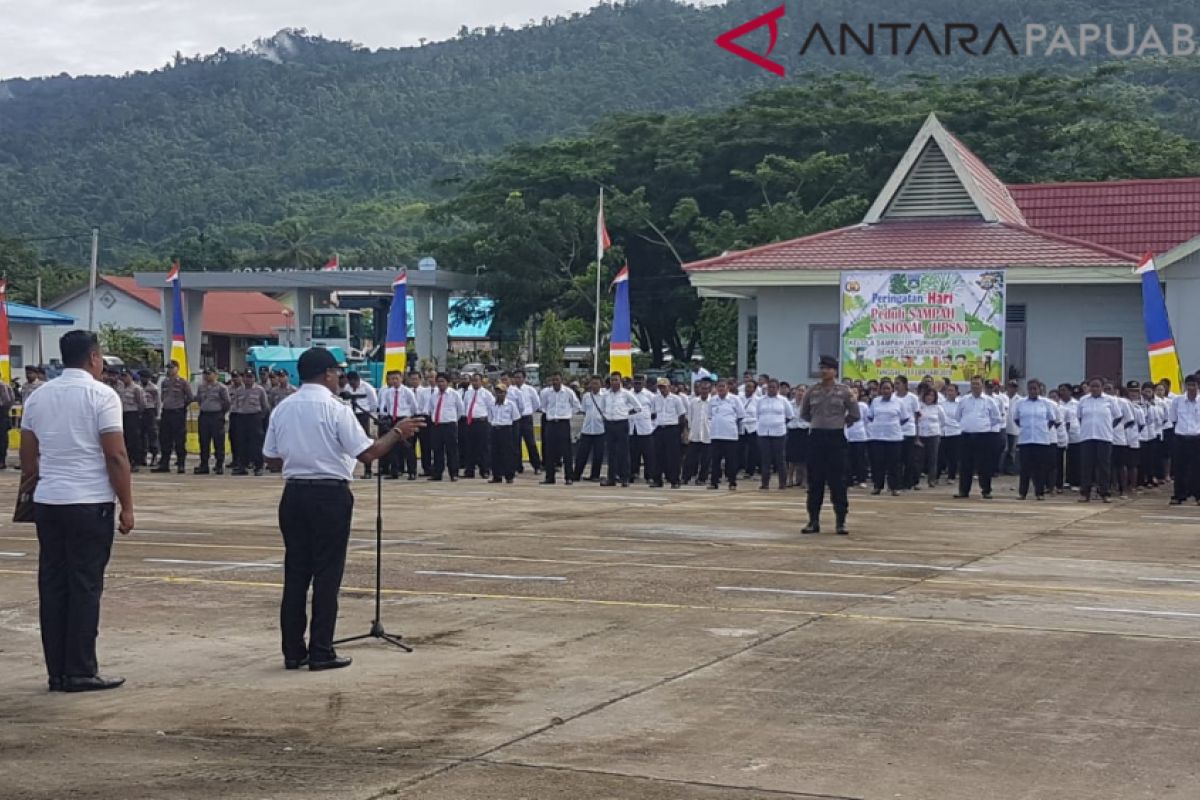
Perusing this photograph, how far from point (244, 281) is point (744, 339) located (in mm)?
22176

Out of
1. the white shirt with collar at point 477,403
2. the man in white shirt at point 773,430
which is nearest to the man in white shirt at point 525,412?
the white shirt with collar at point 477,403

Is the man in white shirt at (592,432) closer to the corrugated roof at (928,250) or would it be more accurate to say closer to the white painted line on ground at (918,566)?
the corrugated roof at (928,250)

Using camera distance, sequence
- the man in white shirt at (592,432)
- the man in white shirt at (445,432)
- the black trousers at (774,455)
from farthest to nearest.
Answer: the man in white shirt at (445,432) → the man in white shirt at (592,432) → the black trousers at (774,455)

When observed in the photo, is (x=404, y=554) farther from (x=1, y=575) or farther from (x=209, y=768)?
(x=209, y=768)

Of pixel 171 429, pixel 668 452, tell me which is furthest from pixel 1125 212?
pixel 171 429

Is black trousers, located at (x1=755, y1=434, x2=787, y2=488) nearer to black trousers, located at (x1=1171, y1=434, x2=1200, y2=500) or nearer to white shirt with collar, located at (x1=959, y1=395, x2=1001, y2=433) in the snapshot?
white shirt with collar, located at (x1=959, y1=395, x2=1001, y2=433)

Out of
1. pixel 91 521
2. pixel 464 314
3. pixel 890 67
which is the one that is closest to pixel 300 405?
pixel 91 521

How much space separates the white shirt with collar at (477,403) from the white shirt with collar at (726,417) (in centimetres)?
404

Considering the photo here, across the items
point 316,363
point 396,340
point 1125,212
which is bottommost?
point 316,363

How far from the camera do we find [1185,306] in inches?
1254

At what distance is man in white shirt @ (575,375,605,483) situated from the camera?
1069 inches

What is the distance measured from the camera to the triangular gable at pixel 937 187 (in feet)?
111

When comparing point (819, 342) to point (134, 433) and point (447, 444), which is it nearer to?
point (447, 444)

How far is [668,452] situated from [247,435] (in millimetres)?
7914
